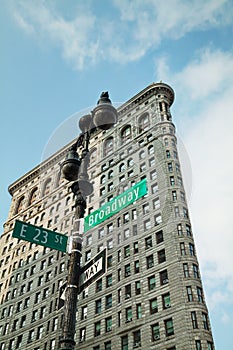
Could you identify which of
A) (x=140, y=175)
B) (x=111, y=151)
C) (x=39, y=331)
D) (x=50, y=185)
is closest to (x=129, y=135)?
(x=111, y=151)

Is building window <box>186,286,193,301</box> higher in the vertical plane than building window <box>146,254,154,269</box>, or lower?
lower

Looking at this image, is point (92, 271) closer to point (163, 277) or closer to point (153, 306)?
point (153, 306)

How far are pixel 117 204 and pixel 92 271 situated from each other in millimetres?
1642

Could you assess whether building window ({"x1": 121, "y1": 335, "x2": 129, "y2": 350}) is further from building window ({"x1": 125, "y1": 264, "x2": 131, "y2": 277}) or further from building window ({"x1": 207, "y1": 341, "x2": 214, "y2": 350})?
building window ({"x1": 207, "y1": 341, "x2": 214, "y2": 350})

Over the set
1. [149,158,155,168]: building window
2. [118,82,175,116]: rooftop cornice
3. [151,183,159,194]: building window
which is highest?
[118,82,175,116]: rooftop cornice

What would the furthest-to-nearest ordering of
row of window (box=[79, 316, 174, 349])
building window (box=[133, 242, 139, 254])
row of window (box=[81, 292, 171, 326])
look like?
building window (box=[133, 242, 139, 254])
row of window (box=[81, 292, 171, 326])
row of window (box=[79, 316, 174, 349])

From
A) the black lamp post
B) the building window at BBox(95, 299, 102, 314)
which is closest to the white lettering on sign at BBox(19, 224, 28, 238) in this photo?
the black lamp post

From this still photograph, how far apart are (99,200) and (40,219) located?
1641 cm

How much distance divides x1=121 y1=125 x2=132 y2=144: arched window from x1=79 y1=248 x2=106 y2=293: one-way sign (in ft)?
193

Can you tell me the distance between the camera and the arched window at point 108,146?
6962 centimetres

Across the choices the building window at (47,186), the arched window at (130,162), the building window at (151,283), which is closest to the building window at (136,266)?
the building window at (151,283)

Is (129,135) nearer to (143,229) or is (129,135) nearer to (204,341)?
(143,229)

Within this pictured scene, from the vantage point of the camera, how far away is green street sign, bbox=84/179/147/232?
8.45 m

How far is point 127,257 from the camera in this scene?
49.0 meters
